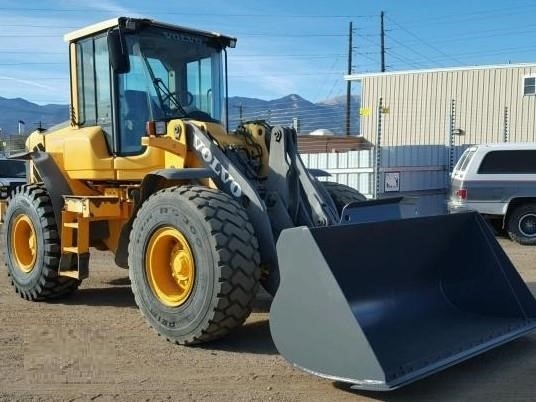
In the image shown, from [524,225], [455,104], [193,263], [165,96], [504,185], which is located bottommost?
[524,225]

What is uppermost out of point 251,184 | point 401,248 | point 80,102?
point 80,102

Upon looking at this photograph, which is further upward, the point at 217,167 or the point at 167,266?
the point at 217,167

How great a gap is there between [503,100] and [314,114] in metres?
7.28

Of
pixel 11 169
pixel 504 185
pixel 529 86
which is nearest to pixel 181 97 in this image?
pixel 504 185

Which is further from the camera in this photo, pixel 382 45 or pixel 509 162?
pixel 382 45

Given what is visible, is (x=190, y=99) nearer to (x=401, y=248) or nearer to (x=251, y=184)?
(x=251, y=184)

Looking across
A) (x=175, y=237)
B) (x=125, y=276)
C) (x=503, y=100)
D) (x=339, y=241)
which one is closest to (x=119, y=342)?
(x=175, y=237)

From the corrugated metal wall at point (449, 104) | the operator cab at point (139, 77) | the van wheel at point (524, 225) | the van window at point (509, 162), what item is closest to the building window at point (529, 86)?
the corrugated metal wall at point (449, 104)

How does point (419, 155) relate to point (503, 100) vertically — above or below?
below

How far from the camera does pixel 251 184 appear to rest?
5.92m

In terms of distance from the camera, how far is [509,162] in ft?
44.4

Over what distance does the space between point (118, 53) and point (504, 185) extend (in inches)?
373

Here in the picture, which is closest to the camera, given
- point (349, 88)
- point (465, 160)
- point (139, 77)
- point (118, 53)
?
point (118, 53)

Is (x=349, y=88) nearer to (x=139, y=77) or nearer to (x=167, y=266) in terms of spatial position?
(x=139, y=77)
